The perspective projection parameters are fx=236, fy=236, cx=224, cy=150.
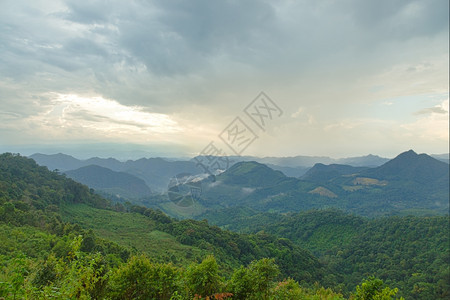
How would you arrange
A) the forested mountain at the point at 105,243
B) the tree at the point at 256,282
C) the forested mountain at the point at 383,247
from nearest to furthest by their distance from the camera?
the forested mountain at the point at 105,243 → the tree at the point at 256,282 → the forested mountain at the point at 383,247

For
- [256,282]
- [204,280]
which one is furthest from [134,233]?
[256,282]

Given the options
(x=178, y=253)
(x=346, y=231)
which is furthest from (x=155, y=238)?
(x=346, y=231)

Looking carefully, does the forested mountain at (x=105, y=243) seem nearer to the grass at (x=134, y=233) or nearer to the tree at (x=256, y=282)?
the tree at (x=256, y=282)

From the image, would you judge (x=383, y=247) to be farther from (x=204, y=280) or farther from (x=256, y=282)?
(x=204, y=280)

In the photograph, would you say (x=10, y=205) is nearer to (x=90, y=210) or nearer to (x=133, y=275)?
(x=90, y=210)

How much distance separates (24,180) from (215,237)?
48939mm

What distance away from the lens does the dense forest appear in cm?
817

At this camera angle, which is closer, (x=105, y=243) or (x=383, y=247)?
(x=105, y=243)

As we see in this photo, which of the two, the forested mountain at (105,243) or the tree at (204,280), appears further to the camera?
the tree at (204,280)

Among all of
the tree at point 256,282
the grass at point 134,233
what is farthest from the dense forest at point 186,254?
the grass at point 134,233

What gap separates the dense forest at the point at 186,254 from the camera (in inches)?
322

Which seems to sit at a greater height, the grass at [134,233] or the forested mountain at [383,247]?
the grass at [134,233]

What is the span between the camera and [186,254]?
118ft

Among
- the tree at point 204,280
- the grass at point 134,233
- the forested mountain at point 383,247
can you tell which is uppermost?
the tree at point 204,280
